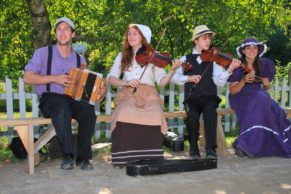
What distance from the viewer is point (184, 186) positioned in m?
4.00

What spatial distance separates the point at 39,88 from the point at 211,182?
2095 millimetres

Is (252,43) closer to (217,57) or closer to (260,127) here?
(217,57)

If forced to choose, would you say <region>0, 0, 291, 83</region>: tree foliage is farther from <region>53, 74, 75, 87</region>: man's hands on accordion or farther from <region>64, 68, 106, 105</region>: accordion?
<region>53, 74, 75, 87</region>: man's hands on accordion

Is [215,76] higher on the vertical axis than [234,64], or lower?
lower

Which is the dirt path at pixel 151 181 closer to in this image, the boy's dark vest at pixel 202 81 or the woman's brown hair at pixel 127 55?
the boy's dark vest at pixel 202 81

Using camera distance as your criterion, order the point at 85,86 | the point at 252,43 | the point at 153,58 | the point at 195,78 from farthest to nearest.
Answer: the point at 252,43 < the point at 195,78 < the point at 153,58 < the point at 85,86

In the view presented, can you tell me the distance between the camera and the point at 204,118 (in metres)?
5.00

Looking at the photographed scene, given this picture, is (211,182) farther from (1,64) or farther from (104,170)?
(1,64)

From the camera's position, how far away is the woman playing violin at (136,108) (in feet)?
15.2

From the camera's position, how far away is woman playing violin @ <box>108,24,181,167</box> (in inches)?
183

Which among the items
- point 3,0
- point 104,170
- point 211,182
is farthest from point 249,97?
point 3,0

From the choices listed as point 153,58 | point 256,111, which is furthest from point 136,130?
point 256,111

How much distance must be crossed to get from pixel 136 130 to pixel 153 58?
0.80 m

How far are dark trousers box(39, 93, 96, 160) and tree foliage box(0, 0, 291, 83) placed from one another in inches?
70.7
